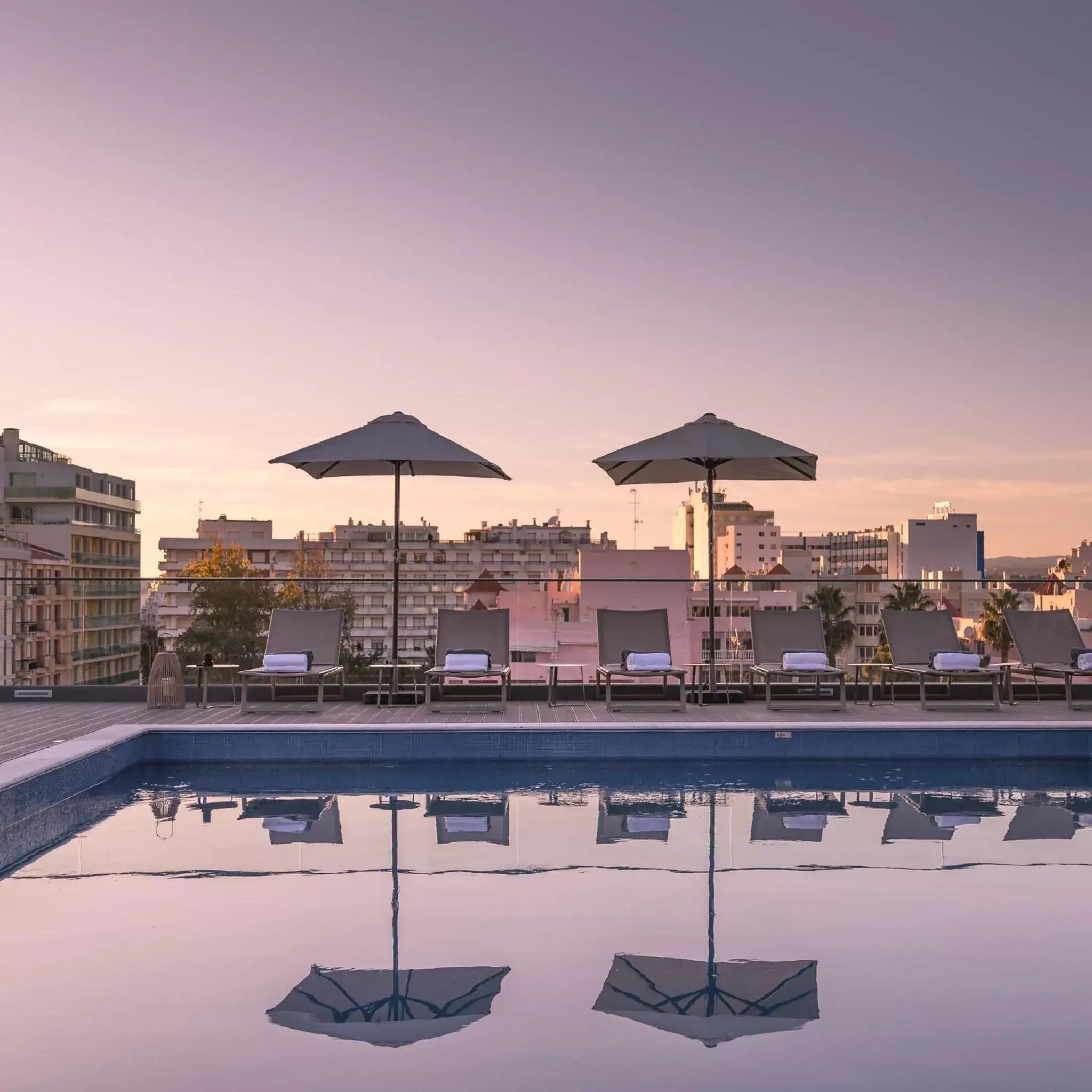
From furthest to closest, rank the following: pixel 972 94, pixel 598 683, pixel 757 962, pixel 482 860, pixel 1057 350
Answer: pixel 1057 350 → pixel 972 94 → pixel 598 683 → pixel 482 860 → pixel 757 962

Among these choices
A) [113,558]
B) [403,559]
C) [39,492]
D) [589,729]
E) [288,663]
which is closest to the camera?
[589,729]

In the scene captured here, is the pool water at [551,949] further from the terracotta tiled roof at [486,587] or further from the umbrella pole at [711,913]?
the terracotta tiled roof at [486,587]

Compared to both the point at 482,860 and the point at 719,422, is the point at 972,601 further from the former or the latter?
the point at 482,860

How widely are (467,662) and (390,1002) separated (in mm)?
5128

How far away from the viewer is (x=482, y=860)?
4902mm

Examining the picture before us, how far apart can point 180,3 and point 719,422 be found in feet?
22.6

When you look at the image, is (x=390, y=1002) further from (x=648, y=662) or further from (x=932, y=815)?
(x=648, y=662)

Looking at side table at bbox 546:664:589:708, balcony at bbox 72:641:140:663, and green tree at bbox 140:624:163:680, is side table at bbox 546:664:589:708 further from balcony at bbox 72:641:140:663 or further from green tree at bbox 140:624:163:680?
balcony at bbox 72:641:140:663

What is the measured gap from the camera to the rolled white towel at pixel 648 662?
27.2 feet

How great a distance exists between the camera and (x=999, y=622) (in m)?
8.67

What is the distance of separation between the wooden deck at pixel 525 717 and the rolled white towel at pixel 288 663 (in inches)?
13.0

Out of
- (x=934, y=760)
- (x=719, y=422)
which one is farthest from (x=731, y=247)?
(x=934, y=760)

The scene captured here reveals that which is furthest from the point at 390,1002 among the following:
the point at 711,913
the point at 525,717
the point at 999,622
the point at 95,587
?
the point at 95,587

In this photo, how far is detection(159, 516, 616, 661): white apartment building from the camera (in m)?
9.71
